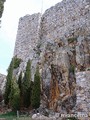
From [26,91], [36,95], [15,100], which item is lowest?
[15,100]

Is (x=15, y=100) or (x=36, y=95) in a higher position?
(x=36, y=95)

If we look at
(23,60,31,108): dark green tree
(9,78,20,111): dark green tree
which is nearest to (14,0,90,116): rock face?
(23,60,31,108): dark green tree

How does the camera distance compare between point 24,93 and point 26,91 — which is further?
point 26,91

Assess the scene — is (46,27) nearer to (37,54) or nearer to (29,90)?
(37,54)

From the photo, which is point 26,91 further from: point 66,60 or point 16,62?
point 16,62

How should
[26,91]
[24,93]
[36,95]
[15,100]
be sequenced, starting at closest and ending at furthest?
[36,95] → [15,100] → [24,93] → [26,91]

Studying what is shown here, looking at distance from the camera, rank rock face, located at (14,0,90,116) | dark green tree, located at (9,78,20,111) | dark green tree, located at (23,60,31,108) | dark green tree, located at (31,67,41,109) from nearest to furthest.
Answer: rock face, located at (14,0,90,116) → dark green tree, located at (31,67,41,109) → dark green tree, located at (9,78,20,111) → dark green tree, located at (23,60,31,108)

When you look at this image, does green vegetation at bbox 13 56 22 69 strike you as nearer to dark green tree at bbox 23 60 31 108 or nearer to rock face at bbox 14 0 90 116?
rock face at bbox 14 0 90 116

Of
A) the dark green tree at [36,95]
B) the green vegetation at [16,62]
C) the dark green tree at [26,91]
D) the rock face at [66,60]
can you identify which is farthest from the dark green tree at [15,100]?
the green vegetation at [16,62]

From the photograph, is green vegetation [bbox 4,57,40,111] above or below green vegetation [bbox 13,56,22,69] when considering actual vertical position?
below

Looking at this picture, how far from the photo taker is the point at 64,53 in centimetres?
2008

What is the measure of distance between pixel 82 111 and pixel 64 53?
15.8 feet

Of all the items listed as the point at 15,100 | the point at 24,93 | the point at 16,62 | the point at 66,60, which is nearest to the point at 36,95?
the point at 15,100

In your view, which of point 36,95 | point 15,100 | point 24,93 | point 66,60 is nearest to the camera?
point 66,60
